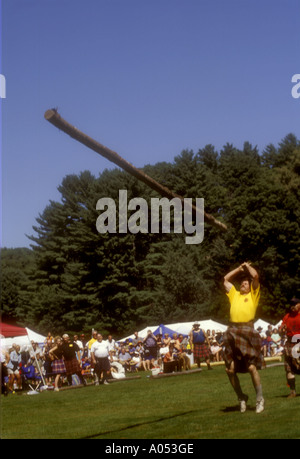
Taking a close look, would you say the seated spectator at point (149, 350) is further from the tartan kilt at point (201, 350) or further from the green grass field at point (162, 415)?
the green grass field at point (162, 415)

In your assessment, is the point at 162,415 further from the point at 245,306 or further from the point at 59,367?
the point at 59,367

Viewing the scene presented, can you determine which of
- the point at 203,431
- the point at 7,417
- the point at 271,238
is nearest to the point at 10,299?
the point at 271,238

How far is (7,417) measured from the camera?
34.0 ft

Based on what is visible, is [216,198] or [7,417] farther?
[216,198]

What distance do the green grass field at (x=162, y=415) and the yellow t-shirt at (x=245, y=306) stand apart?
1.05 metres

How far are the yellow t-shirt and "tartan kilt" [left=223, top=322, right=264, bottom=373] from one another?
0.08 meters

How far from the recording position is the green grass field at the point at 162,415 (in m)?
6.61

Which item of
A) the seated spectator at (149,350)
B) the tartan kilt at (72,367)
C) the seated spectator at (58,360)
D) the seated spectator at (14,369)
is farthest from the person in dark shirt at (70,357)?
the seated spectator at (149,350)

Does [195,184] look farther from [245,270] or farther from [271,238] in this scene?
[245,270]

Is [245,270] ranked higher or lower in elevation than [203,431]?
higher

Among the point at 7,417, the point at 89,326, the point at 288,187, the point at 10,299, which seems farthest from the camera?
the point at 10,299

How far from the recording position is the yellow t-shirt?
7703 millimetres

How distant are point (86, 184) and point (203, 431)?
49170mm

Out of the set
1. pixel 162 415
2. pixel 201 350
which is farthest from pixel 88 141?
pixel 201 350
